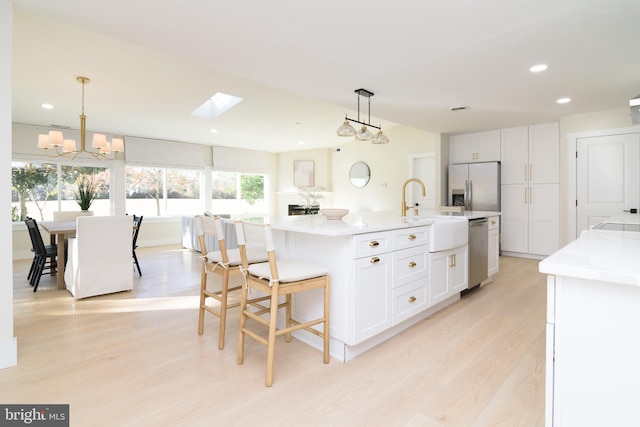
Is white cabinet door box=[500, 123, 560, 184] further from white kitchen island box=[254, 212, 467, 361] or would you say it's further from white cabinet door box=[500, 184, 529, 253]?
white kitchen island box=[254, 212, 467, 361]

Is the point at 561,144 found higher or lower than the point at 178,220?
higher

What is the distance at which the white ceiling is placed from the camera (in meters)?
2.12

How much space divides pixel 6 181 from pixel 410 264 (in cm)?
273

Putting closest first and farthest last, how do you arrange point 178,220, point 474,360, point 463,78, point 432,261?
point 474,360
point 432,261
point 463,78
point 178,220

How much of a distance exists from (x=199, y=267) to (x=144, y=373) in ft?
9.91

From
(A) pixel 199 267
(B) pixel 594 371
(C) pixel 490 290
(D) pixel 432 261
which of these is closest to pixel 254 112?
(A) pixel 199 267

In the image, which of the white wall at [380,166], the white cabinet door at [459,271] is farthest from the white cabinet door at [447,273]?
the white wall at [380,166]

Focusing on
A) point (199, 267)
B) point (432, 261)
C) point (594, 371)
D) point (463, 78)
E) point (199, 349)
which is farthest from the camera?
point (199, 267)

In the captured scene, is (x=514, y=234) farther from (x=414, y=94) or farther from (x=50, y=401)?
(x=50, y=401)

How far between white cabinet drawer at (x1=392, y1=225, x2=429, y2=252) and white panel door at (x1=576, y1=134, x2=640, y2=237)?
12.1ft

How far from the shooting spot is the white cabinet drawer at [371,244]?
2.04m

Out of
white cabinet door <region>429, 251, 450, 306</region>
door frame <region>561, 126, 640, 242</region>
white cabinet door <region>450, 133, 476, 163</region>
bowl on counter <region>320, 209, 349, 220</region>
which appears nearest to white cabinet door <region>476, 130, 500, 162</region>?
white cabinet door <region>450, 133, 476, 163</region>

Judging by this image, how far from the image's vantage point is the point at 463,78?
3320 mm

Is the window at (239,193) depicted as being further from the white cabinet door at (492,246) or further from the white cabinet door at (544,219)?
the white cabinet door at (544,219)
